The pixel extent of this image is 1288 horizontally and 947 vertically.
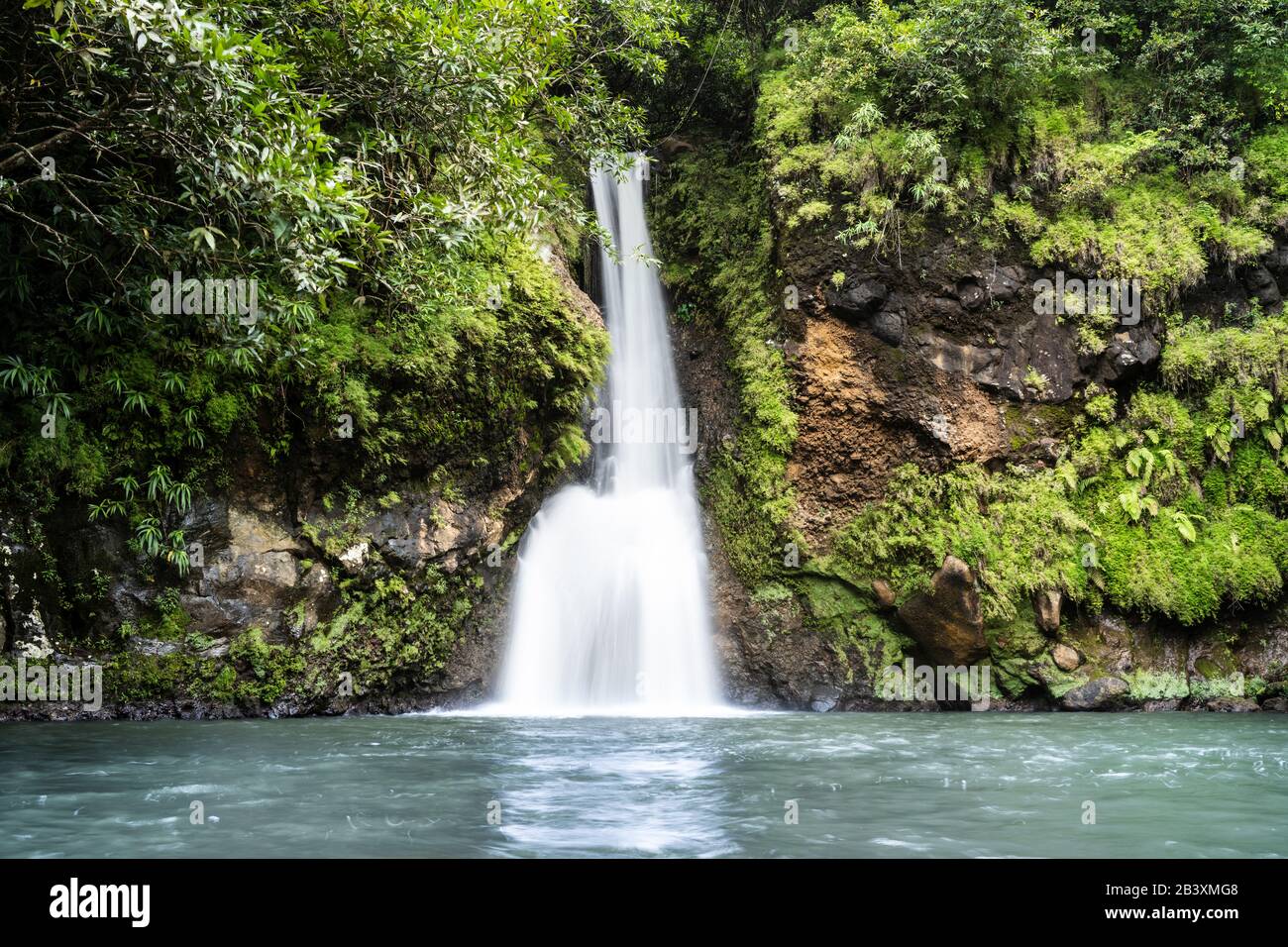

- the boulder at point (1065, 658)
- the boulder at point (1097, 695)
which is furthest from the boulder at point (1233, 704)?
the boulder at point (1065, 658)

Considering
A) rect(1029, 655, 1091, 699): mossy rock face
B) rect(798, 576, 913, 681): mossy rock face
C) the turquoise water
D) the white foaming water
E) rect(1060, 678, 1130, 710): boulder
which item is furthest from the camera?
rect(798, 576, 913, 681): mossy rock face

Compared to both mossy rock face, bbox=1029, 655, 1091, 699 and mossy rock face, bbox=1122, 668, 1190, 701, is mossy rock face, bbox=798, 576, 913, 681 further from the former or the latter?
mossy rock face, bbox=1122, 668, 1190, 701

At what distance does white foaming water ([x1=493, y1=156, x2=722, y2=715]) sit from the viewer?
12.3 m

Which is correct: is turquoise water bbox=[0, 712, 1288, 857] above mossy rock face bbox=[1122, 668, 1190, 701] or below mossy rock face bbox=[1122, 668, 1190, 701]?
above

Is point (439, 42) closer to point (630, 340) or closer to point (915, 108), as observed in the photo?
point (630, 340)

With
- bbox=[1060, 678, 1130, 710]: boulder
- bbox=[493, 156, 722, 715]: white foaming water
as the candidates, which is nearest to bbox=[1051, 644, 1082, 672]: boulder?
bbox=[1060, 678, 1130, 710]: boulder

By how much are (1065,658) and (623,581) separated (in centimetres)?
631

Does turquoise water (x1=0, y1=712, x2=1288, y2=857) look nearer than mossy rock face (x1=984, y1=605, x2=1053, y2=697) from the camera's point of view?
Yes

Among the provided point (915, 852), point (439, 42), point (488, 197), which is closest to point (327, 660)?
point (488, 197)

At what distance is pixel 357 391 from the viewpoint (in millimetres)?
10508

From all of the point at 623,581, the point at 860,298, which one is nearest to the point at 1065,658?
the point at 860,298

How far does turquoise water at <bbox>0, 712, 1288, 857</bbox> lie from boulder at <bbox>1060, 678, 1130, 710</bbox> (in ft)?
6.36

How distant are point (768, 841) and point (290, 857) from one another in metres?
2.61

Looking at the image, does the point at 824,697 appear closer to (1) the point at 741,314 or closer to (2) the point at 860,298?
(2) the point at 860,298
